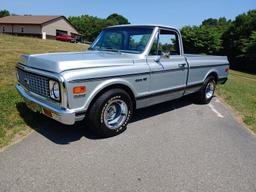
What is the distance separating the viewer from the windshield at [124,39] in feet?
16.7

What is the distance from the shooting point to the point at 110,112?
456 centimetres

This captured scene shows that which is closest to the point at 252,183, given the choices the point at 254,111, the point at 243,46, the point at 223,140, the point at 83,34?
the point at 223,140

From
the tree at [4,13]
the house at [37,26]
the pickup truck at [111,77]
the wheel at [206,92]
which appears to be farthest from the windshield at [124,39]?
the tree at [4,13]

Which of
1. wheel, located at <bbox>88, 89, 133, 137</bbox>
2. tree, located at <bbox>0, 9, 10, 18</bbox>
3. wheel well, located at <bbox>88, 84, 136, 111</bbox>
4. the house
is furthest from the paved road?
tree, located at <bbox>0, 9, 10, 18</bbox>

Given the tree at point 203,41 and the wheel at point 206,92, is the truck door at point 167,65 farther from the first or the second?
the tree at point 203,41

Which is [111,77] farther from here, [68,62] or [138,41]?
[138,41]

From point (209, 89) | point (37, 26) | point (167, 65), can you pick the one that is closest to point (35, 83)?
point (167, 65)

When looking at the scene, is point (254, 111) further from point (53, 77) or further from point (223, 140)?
point (53, 77)

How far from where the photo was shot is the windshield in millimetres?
5090

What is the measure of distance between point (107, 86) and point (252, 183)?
2579mm

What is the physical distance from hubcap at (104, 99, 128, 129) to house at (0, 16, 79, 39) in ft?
161

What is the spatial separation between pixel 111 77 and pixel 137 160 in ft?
4.69

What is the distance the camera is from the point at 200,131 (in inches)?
199

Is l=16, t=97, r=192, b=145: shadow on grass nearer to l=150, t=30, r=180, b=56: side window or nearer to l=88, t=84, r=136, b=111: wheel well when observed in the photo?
l=88, t=84, r=136, b=111: wheel well
